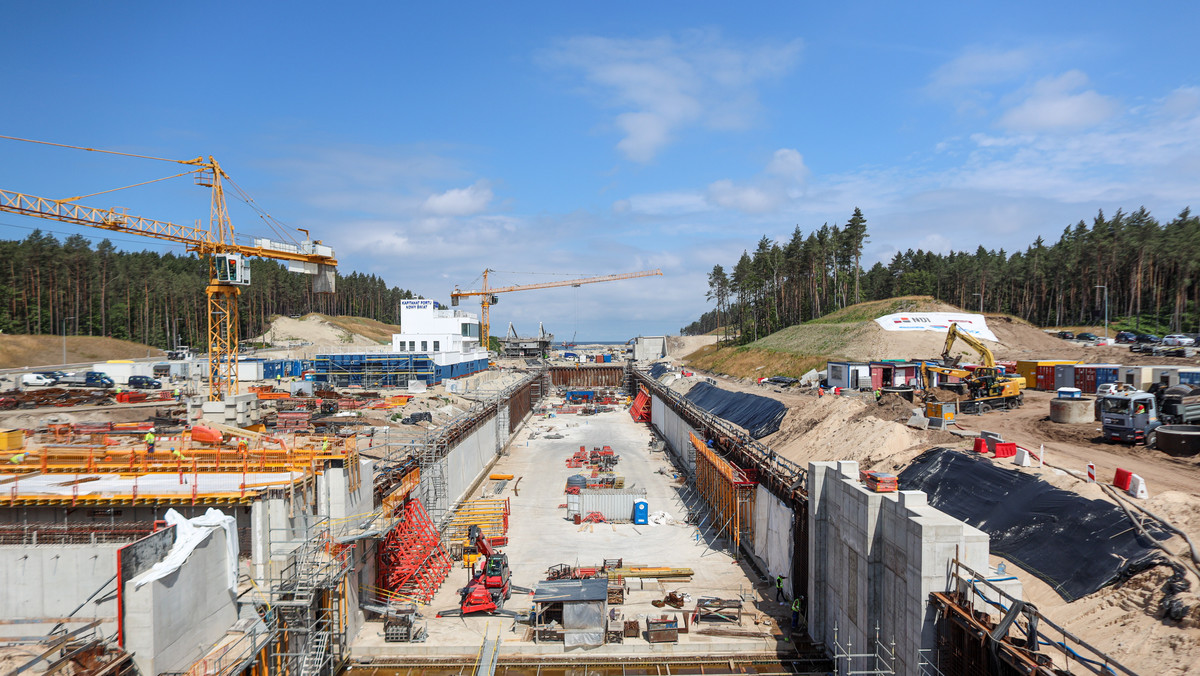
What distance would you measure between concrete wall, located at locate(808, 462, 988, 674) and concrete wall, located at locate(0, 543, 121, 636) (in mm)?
22571

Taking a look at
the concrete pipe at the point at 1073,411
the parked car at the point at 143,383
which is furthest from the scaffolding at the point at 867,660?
the parked car at the point at 143,383

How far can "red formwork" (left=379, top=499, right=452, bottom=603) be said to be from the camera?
23.7 metres

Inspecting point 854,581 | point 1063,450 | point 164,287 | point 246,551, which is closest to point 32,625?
point 246,551

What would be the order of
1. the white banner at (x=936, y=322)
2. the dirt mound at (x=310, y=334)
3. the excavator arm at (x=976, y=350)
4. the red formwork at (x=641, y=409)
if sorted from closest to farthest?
the excavator arm at (x=976, y=350) < the white banner at (x=936, y=322) < the red formwork at (x=641, y=409) < the dirt mound at (x=310, y=334)

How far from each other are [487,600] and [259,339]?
435 ft

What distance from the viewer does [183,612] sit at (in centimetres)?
1566

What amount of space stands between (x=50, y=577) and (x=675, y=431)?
42562 mm

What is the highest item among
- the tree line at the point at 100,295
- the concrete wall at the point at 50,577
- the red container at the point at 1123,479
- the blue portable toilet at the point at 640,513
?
the tree line at the point at 100,295

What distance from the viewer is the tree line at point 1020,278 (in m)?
81.0

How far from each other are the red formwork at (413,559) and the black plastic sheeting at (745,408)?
78.1 ft

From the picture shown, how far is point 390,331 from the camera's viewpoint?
561ft

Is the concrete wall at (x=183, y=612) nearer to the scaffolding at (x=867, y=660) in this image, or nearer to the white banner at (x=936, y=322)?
the scaffolding at (x=867, y=660)

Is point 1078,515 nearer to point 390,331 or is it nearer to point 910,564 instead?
point 910,564

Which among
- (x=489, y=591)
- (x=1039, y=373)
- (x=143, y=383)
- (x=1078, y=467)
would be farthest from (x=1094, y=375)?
(x=143, y=383)
